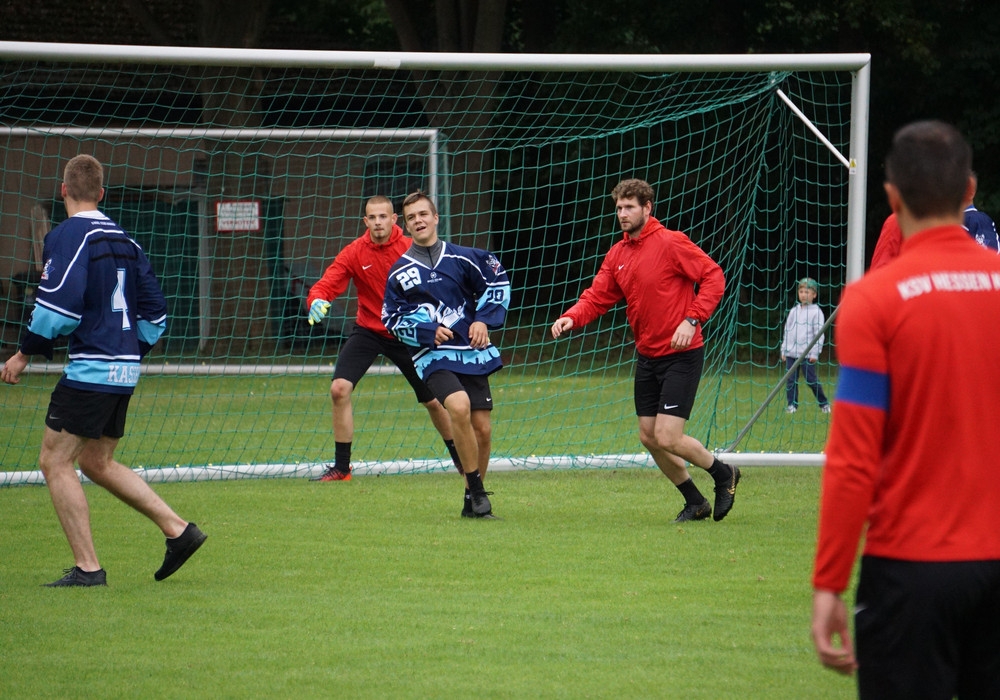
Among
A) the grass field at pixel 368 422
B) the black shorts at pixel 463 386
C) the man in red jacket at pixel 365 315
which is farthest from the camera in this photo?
the grass field at pixel 368 422

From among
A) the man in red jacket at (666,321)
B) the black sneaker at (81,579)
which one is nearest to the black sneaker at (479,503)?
the man in red jacket at (666,321)

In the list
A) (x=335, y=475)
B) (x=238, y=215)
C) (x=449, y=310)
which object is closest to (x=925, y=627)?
(x=449, y=310)

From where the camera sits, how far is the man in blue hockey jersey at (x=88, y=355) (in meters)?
5.62

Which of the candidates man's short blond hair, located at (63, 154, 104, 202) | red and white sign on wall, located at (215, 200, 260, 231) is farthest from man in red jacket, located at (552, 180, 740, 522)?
red and white sign on wall, located at (215, 200, 260, 231)

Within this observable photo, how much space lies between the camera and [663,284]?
7.39 meters

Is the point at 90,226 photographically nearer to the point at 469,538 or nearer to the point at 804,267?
the point at 469,538

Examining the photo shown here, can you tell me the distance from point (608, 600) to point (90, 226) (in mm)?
2889

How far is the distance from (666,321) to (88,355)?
333 cm

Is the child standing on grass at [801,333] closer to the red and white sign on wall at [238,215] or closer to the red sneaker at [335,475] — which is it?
the red sneaker at [335,475]

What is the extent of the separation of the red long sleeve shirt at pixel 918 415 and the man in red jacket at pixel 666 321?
15.0 feet

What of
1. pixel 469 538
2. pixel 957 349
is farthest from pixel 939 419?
pixel 469 538

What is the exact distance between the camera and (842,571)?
8.32 ft

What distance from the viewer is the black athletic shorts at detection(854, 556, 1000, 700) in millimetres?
2531

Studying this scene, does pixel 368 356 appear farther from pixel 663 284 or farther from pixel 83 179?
pixel 83 179
